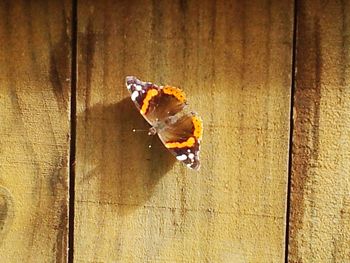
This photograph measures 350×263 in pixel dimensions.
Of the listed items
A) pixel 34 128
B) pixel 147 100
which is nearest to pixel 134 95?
pixel 147 100

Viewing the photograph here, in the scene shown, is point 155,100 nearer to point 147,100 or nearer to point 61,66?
point 147,100

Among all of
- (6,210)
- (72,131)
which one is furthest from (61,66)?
(6,210)

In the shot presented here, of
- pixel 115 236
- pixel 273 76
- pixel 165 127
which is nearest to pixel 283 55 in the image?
pixel 273 76

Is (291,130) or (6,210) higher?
(291,130)

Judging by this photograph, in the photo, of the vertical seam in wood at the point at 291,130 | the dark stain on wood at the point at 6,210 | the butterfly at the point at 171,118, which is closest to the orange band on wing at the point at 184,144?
the butterfly at the point at 171,118

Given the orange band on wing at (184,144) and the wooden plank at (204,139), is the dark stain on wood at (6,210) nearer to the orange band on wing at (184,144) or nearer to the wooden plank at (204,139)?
the wooden plank at (204,139)

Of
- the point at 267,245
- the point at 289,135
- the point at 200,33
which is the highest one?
the point at 200,33

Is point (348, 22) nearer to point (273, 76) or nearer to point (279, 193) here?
point (273, 76)
